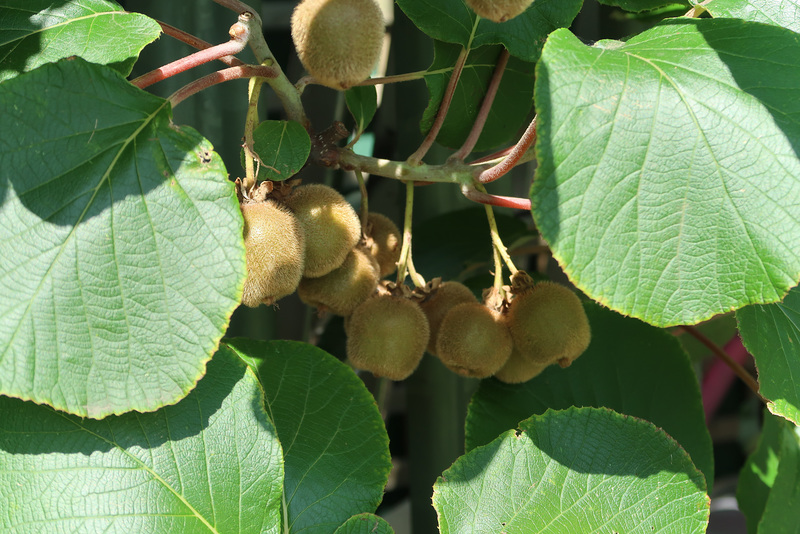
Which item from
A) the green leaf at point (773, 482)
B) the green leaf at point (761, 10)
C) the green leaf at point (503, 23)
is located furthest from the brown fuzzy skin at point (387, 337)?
the green leaf at point (773, 482)

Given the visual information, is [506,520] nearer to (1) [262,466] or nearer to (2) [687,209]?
(1) [262,466]

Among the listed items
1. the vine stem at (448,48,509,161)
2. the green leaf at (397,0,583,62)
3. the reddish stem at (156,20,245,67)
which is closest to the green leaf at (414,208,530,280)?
the vine stem at (448,48,509,161)

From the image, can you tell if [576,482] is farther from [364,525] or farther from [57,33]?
[57,33]

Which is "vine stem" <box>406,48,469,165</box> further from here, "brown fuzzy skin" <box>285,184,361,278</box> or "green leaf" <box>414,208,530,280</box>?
"green leaf" <box>414,208,530,280</box>

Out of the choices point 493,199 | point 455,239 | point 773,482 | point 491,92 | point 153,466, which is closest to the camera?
point 153,466

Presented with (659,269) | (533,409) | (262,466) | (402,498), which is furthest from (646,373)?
(402,498)

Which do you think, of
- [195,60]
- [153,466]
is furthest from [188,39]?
[153,466]
